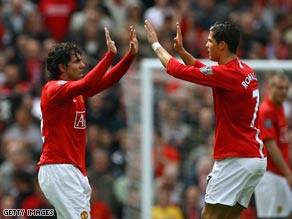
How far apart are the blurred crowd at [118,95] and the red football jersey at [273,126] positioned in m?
1.83

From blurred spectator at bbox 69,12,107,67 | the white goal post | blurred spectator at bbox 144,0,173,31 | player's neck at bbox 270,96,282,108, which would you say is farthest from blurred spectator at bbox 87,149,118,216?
player's neck at bbox 270,96,282,108

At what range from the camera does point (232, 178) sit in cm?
951

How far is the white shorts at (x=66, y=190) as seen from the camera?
9141mm

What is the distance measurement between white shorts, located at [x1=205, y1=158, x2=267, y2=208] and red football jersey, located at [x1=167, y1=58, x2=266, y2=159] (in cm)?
8

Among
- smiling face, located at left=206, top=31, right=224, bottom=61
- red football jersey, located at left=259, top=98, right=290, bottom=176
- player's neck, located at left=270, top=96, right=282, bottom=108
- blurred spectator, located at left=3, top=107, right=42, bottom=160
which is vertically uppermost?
smiling face, located at left=206, top=31, right=224, bottom=61

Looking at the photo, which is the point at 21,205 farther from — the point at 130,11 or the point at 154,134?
the point at 130,11

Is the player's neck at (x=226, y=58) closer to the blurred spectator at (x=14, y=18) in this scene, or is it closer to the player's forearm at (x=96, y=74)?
the player's forearm at (x=96, y=74)

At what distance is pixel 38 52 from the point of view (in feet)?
53.3

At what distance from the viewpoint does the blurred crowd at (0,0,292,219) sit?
564 inches

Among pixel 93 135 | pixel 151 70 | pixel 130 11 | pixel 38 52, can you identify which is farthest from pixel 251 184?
pixel 130 11

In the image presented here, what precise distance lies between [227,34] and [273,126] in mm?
2257

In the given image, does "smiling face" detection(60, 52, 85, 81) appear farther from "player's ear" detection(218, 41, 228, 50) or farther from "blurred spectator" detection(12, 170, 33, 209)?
"blurred spectator" detection(12, 170, 33, 209)

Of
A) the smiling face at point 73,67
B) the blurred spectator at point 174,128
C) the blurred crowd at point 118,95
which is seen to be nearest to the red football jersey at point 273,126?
the blurred crowd at point 118,95

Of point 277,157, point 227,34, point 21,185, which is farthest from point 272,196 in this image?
point 21,185
